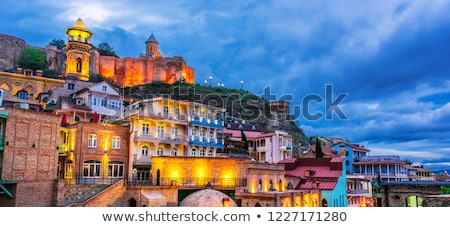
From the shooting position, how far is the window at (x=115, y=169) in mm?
23297

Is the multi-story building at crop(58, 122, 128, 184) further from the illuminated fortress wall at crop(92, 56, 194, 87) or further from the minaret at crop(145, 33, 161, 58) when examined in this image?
the minaret at crop(145, 33, 161, 58)

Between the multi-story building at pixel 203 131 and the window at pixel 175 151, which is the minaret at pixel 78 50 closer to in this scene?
the multi-story building at pixel 203 131

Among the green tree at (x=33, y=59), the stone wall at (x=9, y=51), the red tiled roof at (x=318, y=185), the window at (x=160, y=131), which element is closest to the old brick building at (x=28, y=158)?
the window at (x=160, y=131)

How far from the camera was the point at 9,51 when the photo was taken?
165 feet

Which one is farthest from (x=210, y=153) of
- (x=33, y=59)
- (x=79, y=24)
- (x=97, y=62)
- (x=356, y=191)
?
(x=97, y=62)

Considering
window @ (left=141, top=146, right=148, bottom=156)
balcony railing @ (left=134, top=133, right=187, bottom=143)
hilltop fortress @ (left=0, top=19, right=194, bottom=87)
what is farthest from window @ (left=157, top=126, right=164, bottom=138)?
hilltop fortress @ (left=0, top=19, right=194, bottom=87)

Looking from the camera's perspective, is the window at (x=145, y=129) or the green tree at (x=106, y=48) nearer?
the window at (x=145, y=129)

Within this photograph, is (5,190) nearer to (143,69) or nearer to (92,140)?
(92,140)

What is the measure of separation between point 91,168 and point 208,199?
8.01m

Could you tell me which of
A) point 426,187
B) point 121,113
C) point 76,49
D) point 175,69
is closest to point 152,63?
point 175,69

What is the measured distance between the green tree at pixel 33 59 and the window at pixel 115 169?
111ft
